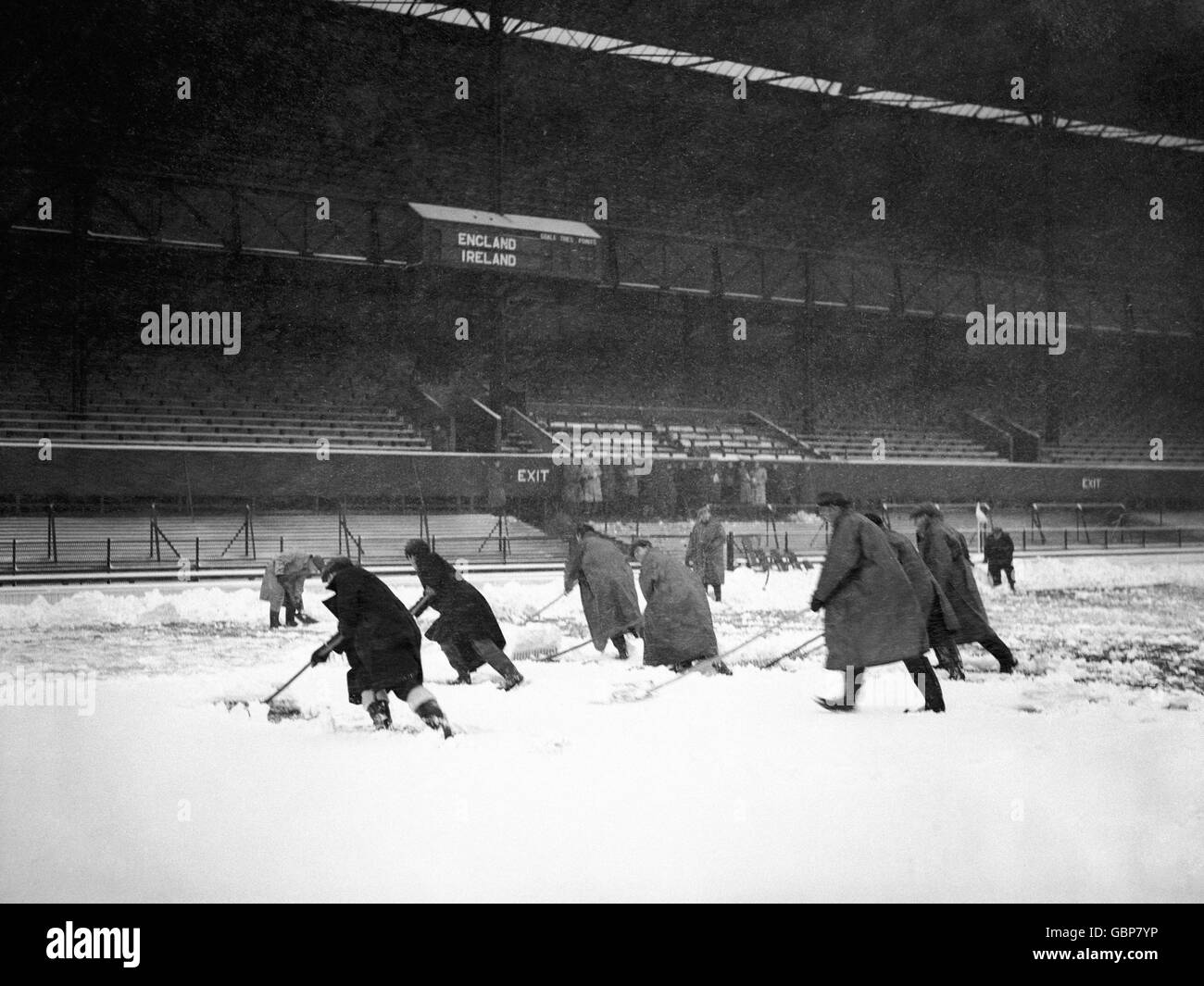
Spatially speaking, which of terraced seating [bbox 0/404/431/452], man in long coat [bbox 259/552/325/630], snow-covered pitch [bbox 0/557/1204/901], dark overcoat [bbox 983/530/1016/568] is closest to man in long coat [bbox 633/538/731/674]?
snow-covered pitch [bbox 0/557/1204/901]

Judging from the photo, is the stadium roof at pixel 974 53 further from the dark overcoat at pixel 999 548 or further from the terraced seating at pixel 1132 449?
the dark overcoat at pixel 999 548

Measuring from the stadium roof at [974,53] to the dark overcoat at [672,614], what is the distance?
9.64 ft

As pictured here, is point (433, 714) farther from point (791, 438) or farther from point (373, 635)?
point (791, 438)

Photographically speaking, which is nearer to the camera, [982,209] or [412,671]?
[412,671]

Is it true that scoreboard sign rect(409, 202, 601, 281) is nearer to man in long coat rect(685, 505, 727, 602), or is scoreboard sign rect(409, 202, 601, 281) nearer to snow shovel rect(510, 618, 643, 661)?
man in long coat rect(685, 505, 727, 602)

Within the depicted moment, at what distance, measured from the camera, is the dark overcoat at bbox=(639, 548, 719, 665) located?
552 cm

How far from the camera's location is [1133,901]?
4.05 meters

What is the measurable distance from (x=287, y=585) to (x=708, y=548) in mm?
2746

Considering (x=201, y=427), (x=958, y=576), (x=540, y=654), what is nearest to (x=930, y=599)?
(x=958, y=576)

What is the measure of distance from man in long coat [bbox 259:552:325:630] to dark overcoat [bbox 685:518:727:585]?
2.47 m

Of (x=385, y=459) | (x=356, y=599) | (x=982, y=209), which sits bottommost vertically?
(x=356, y=599)
